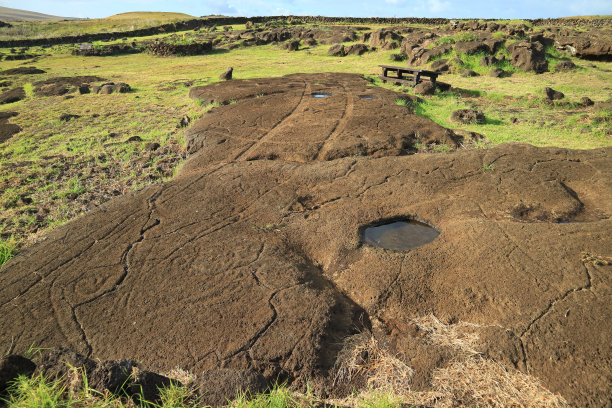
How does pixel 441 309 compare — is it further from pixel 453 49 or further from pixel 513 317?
pixel 453 49

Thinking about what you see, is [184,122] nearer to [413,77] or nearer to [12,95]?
[413,77]

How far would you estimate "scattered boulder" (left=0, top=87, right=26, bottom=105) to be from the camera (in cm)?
1388

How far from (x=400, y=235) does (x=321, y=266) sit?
1120 mm

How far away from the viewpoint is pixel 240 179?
5969 millimetres

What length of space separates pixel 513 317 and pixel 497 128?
23.2 feet

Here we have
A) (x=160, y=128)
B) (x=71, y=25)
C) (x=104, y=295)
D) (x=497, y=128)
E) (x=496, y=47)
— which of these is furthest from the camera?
(x=71, y=25)

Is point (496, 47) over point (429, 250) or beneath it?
over

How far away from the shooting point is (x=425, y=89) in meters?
11.9

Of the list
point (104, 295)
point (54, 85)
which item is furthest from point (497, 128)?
point (54, 85)

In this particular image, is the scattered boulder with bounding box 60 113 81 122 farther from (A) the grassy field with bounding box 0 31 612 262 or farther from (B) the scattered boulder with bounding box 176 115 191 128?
(B) the scattered boulder with bounding box 176 115 191 128

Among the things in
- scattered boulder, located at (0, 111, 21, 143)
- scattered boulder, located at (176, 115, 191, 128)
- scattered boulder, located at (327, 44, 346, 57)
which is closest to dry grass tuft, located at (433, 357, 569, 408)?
scattered boulder, located at (176, 115, 191, 128)

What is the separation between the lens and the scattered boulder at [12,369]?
7.72 ft

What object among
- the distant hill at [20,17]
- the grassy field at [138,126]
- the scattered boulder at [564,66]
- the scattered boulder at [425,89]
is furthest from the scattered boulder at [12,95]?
the distant hill at [20,17]

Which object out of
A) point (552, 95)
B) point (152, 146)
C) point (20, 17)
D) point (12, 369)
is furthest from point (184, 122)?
point (20, 17)
